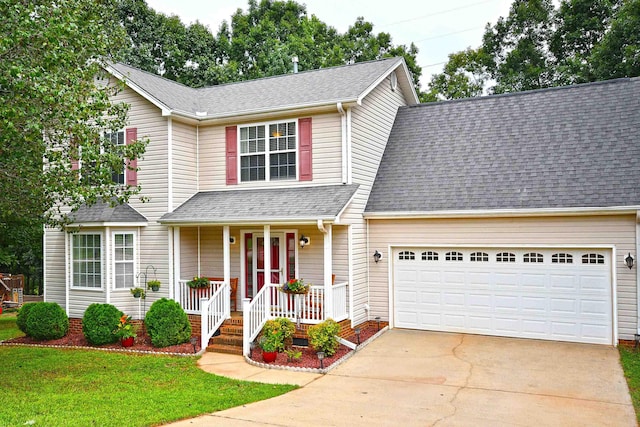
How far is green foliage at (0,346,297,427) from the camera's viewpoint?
7297mm

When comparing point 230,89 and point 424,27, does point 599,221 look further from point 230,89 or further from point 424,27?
point 424,27

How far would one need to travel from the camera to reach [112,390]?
8.58 m

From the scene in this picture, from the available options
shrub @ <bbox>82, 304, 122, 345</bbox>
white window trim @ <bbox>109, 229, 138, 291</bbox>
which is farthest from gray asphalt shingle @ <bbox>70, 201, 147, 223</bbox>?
shrub @ <bbox>82, 304, 122, 345</bbox>

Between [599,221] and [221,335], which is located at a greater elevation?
[599,221]

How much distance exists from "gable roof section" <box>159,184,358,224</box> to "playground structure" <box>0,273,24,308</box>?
11.4 meters

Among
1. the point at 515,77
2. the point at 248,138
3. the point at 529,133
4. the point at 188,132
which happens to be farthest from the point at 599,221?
the point at 515,77

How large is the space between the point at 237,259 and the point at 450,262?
5.55 metres

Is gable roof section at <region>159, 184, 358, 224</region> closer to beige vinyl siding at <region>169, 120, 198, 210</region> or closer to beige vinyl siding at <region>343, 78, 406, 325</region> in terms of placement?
beige vinyl siding at <region>169, 120, 198, 210</region>

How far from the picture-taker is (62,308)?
13844 mm

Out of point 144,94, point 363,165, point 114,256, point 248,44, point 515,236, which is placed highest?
point 248,44

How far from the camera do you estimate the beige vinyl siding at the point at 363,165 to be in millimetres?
12586

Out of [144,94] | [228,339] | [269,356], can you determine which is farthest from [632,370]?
[144,94]

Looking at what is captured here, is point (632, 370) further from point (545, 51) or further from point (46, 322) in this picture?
point (545, 51)

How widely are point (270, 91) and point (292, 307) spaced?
6717mm
